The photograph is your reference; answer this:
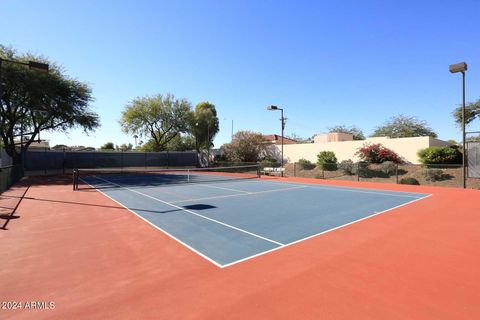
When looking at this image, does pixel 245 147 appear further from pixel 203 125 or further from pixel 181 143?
pixel 181 143

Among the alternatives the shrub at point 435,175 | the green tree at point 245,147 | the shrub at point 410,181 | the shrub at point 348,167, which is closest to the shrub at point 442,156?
the shrub at point 435,175

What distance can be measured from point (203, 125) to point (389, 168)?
4036 centimetres

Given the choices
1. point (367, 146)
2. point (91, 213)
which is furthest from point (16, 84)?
point (367, 146)

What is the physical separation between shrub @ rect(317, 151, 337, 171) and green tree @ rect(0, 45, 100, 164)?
95.4 ft

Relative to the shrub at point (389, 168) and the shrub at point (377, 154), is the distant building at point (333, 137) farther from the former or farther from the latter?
the shrub at point (389, 168)

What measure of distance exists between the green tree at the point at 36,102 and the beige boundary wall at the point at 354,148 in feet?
87.3

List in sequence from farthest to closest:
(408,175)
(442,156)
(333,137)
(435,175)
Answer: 1. (333,137)
2. (408,175)
3. (442,156)
4. (435,175)

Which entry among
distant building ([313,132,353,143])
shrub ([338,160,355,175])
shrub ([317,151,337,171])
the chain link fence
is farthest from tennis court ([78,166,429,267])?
distant building ([313,132,353,143])

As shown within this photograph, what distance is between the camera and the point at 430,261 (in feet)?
19.1

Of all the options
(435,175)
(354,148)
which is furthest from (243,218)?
(354,148)

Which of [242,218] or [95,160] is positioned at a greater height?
[95,160]

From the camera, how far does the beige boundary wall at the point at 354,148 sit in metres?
25.2

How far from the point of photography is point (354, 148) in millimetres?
29656

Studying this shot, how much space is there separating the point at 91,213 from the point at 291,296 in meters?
9.22
